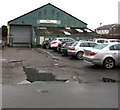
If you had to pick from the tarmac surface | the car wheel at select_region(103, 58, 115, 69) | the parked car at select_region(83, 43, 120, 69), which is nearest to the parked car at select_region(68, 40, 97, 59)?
the parked car at select_region(83, 43, 120, 69)

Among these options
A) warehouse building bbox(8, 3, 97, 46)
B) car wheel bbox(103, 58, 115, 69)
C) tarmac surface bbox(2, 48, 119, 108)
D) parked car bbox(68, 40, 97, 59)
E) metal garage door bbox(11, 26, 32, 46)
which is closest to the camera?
tarmac surface bbox(2, 48, 119, 108)

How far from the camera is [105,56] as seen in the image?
39.8 ft

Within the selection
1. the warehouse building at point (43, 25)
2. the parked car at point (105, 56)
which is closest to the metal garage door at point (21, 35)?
the warehouse building at point (43, 25)

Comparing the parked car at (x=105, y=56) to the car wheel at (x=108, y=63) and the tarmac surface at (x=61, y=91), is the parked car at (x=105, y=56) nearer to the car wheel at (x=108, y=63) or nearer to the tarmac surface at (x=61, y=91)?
the car wheel at (x=108, y=63)

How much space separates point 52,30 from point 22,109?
120 ft

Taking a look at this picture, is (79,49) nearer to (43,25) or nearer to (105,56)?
(105,56)

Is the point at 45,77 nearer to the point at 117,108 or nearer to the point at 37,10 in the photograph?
the point at 117,108

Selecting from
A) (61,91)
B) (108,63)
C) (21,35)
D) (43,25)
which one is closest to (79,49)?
(108,63)

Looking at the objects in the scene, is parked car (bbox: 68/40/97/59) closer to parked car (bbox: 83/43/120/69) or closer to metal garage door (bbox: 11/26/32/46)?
parked car (bbox: 83/43/120/69)

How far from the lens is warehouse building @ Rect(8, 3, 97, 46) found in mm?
42194

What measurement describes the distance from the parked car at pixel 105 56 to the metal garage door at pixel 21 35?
108ft

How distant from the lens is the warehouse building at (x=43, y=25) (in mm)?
42194

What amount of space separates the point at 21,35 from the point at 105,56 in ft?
112

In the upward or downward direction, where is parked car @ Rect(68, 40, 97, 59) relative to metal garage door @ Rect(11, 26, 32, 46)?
downward
